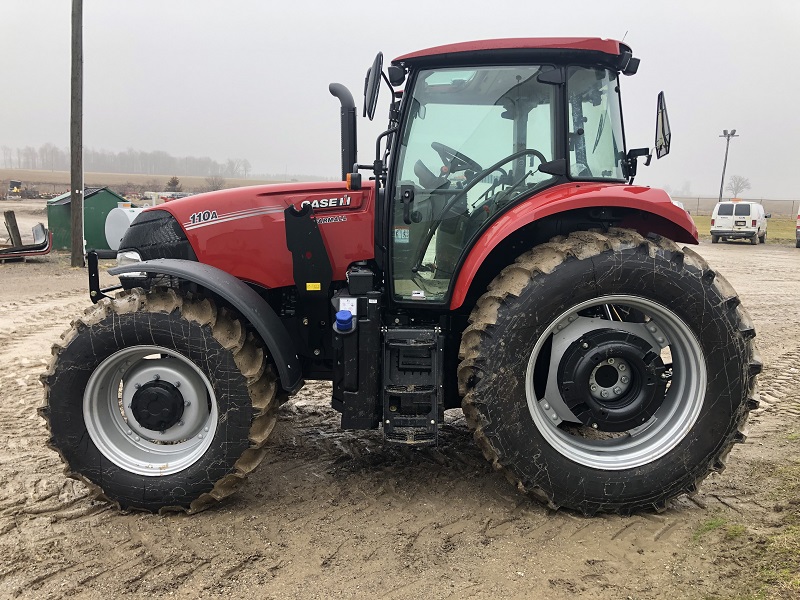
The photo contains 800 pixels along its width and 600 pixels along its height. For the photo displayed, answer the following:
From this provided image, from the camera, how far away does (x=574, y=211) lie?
10.9ft

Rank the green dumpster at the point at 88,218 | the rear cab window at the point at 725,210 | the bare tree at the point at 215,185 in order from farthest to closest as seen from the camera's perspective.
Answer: the bare tree at the point at 215,185 → the rear cab window at the point at 725,210 → the green dumpster at the point at 88,218

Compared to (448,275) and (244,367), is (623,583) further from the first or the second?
(244,367)

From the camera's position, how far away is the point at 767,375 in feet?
19.3

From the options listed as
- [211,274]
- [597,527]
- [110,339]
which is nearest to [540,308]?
[597,527]

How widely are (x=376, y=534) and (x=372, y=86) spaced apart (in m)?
2.29

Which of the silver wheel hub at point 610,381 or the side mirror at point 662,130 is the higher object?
the side mirror at point 662,130

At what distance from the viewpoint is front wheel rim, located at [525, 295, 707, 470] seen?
10.5 ft

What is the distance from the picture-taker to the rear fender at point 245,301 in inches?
125

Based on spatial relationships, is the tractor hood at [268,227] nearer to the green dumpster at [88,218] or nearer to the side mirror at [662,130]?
the side mirror at [662,130]

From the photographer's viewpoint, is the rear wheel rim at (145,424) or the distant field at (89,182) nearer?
the rear wheel rim at (145,424)

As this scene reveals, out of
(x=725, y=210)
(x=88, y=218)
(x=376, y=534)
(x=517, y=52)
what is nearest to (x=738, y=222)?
(x=725, y=210)

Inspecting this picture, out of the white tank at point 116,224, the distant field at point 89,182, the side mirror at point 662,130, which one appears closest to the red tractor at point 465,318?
the side mirror at point 662,130

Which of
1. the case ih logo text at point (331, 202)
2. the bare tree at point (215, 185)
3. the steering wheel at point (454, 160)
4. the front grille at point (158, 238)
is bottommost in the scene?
the front grille at point (158, 238)

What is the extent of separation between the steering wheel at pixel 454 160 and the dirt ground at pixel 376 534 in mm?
1822
